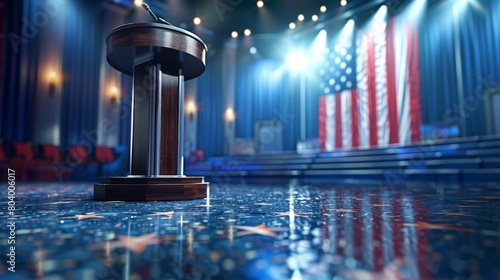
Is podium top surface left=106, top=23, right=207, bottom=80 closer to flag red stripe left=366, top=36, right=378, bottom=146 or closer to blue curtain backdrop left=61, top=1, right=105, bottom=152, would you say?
blue curtain backdrop left=61, top=1, right=105, bottom=152

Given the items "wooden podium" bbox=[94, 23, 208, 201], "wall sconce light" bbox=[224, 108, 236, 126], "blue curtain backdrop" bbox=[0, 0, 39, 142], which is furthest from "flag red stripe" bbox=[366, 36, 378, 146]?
"blue curtain backdrop" bbox=[0, 0, 39, 142]

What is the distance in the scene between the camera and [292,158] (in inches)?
268

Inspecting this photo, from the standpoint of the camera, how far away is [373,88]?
751cm

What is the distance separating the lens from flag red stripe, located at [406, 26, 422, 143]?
21.9 feet

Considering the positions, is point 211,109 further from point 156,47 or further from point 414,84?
point 156,47

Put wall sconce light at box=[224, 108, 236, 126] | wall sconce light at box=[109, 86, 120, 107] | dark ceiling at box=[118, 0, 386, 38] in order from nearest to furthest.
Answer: dark ceiling at box=[118, 0, 386, 38]
wall sconce light at box=[109, 86, 120, 107]
wall sconce light at box=[224, 108, 236, 126]

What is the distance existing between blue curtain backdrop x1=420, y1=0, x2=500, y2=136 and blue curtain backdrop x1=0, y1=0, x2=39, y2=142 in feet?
27.0

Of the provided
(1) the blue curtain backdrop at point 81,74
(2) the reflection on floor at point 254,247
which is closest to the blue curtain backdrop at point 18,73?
(1) the blue curtain backdrop at point 81,74

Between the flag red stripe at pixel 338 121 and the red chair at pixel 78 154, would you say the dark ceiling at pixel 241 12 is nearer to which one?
the flag red stripe at pixel 338 121

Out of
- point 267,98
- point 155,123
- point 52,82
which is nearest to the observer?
point 155,123

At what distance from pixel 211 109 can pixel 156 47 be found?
7.42 m

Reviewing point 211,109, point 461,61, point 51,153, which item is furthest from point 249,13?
point 51,153

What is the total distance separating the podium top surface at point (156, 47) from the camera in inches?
57.1

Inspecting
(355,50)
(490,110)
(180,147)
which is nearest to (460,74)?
(490,110)
